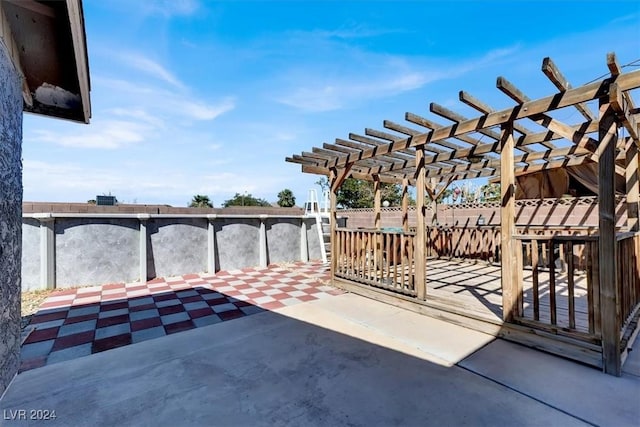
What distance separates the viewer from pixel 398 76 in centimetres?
599

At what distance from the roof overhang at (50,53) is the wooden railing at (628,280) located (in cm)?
461

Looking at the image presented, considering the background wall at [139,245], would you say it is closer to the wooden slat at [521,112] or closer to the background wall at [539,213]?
the wooden slat at [521,112]

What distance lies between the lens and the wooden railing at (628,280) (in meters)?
2.44

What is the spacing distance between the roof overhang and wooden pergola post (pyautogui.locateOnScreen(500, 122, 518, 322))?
11.7ft

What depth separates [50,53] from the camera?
2.22 meters

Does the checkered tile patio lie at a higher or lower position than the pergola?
lower

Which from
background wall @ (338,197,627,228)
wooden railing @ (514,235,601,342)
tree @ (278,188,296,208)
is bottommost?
wooden railing @ (514,235,601,342)

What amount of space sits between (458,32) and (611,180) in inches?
176

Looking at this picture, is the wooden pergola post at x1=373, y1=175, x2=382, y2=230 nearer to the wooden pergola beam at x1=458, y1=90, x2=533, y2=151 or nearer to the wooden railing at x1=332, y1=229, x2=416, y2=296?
the wooden railing at x1=332, y1=229, x2=416, y2=296

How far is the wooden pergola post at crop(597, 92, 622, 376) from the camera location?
207cm

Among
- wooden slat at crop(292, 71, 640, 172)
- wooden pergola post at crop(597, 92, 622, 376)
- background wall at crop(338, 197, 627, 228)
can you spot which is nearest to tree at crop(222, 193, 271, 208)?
background wall at crop(338, 197, 627, 228)

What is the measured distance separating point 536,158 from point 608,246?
308 centimetres

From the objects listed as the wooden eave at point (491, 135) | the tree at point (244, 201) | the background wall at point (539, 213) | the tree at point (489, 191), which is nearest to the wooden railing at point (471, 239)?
the background wall at point (539, 213)

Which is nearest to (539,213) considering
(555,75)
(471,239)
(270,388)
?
(471,239)
